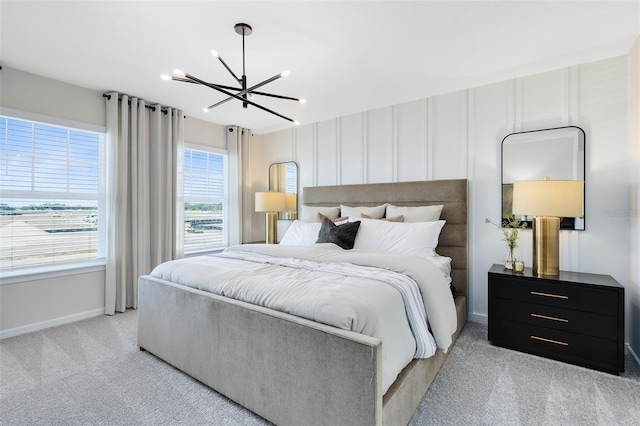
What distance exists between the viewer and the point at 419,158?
354 cm

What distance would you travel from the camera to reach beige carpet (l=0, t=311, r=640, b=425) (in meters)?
1.71

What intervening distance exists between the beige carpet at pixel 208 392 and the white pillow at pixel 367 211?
155 centimetres

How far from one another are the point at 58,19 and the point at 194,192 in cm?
255

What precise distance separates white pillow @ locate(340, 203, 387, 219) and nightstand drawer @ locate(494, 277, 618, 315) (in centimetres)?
135

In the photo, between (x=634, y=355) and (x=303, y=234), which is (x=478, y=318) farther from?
(x=303, y=234)

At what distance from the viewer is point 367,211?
3.55 metres

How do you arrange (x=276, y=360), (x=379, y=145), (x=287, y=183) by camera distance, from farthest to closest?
(x=287, y=183), (x=379, y=145), (x=276, y=360)

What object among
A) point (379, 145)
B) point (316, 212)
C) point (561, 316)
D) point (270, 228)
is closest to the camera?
point (561, 316)

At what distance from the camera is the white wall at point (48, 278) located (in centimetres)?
286

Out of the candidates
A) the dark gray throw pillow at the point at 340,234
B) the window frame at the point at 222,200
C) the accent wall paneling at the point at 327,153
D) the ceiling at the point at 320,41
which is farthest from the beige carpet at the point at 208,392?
the accent wall paneling at the point at 327,153

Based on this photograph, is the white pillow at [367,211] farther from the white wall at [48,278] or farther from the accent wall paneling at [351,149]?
the white wall at [48,278]

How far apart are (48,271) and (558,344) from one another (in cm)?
463

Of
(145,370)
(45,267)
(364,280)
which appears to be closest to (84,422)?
(145,370)

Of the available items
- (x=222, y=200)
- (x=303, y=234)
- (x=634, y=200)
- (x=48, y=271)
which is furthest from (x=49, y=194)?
(x=634, y=200)
